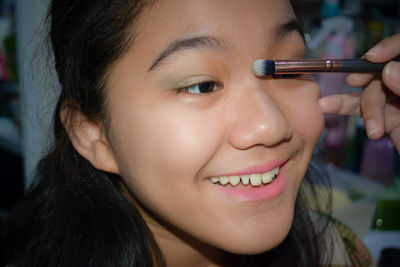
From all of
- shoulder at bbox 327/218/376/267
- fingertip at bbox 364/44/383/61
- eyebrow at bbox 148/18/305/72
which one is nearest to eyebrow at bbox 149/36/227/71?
eyebrow at bbox 148/18/305/72

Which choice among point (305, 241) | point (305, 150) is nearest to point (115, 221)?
point (305, 150)

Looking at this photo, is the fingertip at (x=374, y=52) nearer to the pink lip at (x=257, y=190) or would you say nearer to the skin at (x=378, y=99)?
the skin at (x=378, y=99)

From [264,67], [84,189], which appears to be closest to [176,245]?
[84,189]

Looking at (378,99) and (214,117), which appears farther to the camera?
(378,99)

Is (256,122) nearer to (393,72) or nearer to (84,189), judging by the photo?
(393,72)

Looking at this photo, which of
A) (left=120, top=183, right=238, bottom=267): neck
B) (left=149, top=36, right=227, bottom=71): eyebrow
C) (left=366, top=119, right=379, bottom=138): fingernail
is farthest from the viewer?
(left=120, top=183, right=238, bottom=267): neck

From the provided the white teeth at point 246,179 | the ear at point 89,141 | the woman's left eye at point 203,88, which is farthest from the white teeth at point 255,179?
the ear at point 89,141

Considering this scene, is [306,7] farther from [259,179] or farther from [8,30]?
[8,30]

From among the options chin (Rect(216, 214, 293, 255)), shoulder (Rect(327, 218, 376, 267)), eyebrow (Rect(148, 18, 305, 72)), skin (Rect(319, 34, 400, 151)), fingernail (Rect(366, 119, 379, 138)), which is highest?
eyebrow (Rect(148, 18, 305, 72))

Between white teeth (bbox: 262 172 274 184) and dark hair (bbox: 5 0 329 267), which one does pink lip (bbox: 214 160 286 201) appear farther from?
dark hair (bbox: 5 0 329 267)

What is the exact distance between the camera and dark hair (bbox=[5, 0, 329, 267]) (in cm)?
56

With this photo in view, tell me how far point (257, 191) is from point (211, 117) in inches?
5.7

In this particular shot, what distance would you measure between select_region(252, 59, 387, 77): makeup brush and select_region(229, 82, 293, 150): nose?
3cm

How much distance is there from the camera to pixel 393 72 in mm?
571
